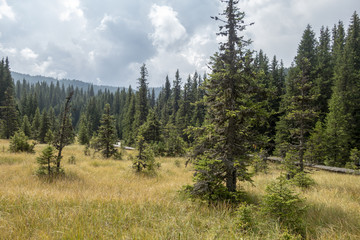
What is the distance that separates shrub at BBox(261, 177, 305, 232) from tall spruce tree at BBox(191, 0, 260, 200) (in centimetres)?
135

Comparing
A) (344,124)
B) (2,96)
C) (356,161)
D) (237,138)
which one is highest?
(2,96)

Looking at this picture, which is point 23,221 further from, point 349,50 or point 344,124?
point 349,50

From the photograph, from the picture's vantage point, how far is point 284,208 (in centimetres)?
420

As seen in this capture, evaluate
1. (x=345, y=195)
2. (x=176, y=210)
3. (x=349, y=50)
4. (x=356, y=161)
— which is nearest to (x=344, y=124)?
(x=356, y=161)

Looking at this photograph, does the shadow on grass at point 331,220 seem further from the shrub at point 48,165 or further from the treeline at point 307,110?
the shrub at point 48,165

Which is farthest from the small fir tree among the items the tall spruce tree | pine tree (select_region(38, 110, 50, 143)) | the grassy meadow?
pine tree (select_region(38, 110, 50, 143))

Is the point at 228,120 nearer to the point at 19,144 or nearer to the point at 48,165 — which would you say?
the point at 48,165

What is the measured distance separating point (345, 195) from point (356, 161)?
13.1 metres

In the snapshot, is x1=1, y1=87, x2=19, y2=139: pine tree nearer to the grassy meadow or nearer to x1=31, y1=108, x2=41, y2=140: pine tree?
x1=31, y1=108, x2=41, y2=140: pine tree

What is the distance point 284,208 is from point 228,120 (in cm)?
318

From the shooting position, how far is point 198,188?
18.1 ft

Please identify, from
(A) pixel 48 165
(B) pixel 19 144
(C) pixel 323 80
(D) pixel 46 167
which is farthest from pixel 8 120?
(C) pixel 323 80

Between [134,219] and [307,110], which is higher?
[307,110]

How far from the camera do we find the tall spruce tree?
5827 millimetres
